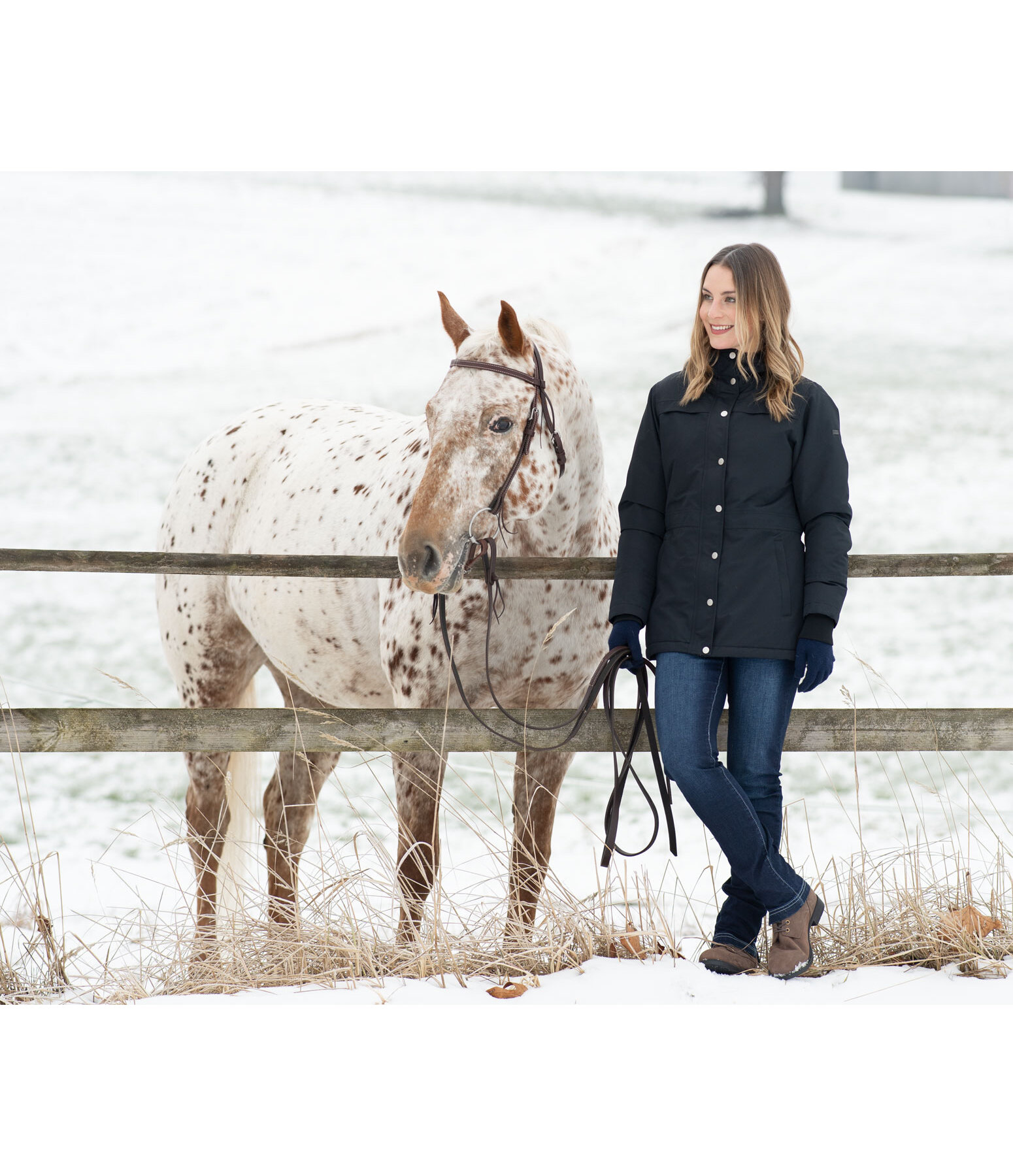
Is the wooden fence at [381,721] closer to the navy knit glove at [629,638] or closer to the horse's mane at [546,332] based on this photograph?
the navy knit glove at [629,638]

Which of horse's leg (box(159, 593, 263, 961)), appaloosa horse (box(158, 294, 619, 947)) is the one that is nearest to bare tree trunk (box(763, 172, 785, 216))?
appaloosa horse (box(158, 294, 619, 947))

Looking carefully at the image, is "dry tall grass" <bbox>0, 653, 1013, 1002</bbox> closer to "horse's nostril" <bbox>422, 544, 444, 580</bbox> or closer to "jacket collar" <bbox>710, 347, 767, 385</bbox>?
"horse's nostril" <bbox>422, 544, 444, 580</bbox>

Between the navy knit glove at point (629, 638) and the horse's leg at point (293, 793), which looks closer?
the navy knit glove at point (629, 638)

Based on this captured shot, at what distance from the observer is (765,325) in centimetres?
256

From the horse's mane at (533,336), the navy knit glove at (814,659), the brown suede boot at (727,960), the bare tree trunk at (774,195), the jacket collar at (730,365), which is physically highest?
the bare tree trunk at (774,195)

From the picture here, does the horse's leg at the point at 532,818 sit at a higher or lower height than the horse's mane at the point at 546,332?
lower

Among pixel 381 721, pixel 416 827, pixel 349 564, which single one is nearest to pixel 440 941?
pixel 416 827

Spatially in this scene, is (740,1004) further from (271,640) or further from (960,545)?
(960,545)

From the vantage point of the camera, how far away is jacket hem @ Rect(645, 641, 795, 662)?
2463 mm

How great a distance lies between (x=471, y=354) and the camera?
2.79 m

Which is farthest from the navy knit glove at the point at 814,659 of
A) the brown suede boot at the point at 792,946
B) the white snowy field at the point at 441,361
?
the white snowy field at the point at 441,361

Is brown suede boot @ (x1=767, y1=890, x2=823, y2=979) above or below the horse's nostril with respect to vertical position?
below

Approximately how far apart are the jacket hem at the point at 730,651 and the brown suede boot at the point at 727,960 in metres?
0.75

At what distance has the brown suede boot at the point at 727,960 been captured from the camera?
2.66 m
